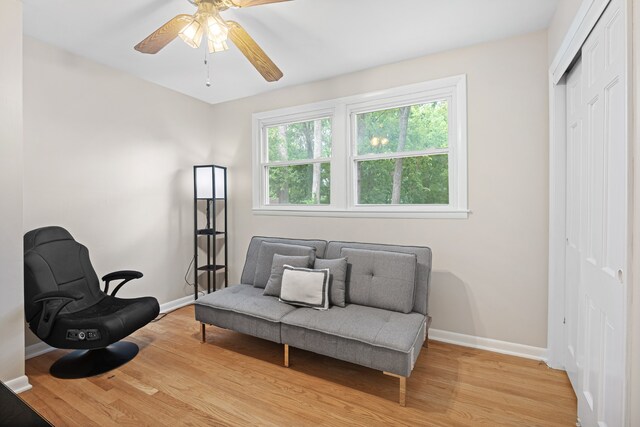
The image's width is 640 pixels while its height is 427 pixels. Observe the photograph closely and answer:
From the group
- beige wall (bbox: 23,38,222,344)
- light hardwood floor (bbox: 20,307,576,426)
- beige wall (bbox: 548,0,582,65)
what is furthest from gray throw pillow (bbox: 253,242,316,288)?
beige wall (bbox: 548,0,582,65)

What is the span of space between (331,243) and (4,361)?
8.29 feet

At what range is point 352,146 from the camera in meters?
3.33

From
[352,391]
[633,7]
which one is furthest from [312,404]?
[633,7]

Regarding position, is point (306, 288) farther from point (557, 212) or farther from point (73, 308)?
point (557, 212)

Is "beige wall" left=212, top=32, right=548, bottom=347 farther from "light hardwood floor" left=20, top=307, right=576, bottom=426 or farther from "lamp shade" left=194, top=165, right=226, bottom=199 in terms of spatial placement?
"lamp shade" left=194, top=165, right=226, bottom=199

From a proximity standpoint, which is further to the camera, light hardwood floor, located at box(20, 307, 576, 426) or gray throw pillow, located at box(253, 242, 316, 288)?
gray throw pillow, located at box(253, 242, 316, 288)

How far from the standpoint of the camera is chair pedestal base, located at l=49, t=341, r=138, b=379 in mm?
2312

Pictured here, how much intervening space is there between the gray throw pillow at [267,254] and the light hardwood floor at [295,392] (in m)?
0.66

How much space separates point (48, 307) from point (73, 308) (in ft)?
0.85

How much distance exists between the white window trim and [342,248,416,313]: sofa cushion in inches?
22.1

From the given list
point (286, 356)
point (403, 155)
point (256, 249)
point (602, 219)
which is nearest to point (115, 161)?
point (256, 249)

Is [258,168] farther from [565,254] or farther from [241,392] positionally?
[565,254]

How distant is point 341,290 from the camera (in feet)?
8.59

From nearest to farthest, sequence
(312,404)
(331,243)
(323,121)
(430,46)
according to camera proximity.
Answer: (312,404) < (430,46) < (331,243) < (323,121)
